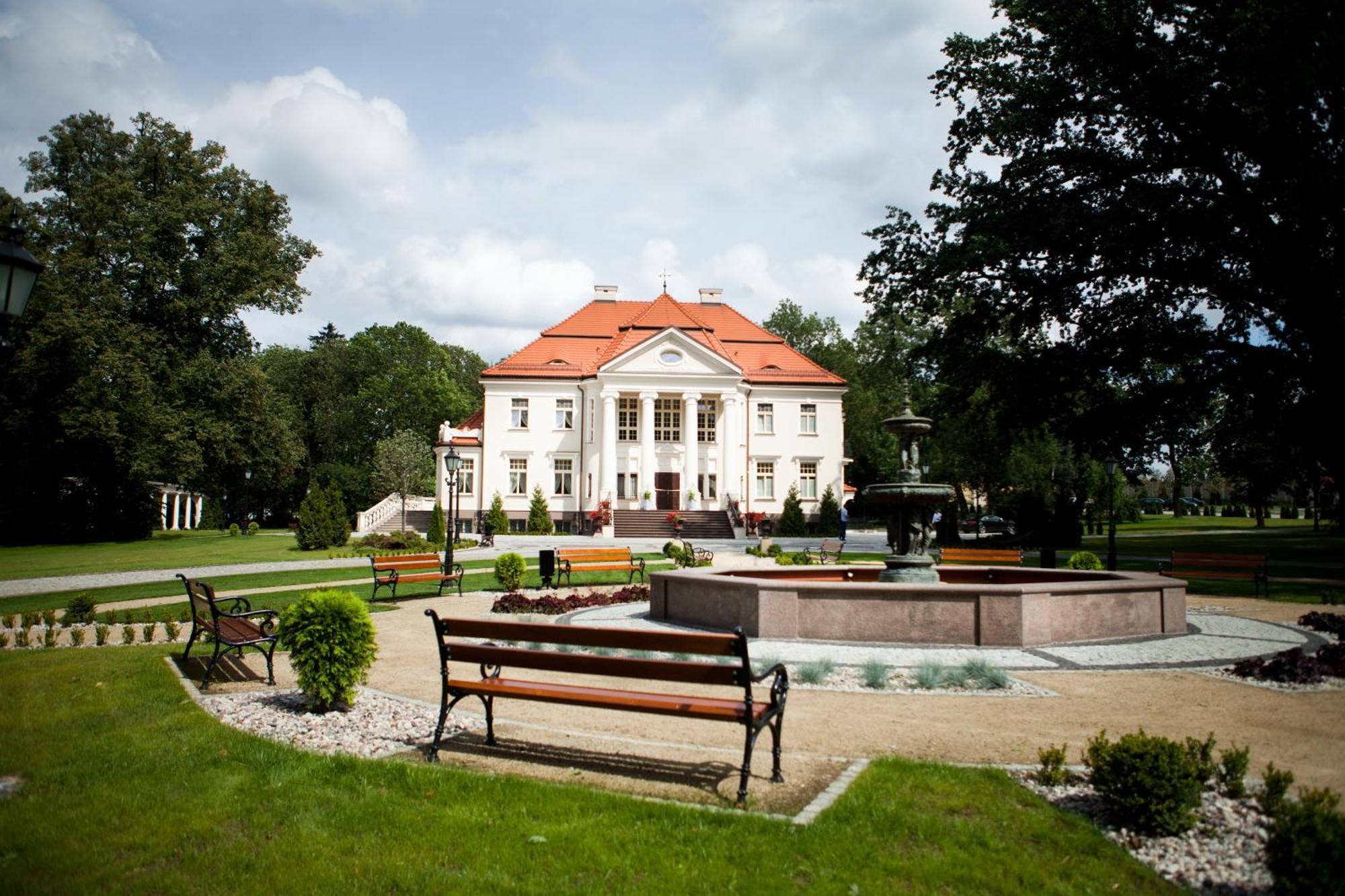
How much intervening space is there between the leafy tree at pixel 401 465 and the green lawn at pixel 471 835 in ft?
168

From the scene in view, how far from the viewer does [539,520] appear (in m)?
42.9

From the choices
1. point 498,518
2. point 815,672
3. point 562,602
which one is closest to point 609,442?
point 498,518

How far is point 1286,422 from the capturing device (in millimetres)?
21953

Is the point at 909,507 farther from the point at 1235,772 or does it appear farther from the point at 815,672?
the point at 1235,772

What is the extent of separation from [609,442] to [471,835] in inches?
1611

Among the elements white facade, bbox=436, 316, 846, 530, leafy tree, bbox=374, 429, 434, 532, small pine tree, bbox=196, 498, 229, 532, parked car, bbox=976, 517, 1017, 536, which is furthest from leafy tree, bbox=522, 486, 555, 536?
small pine tree, bbox=196, 498, 229, 532

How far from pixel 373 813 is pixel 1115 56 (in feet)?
80.8

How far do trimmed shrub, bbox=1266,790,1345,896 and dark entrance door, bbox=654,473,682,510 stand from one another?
140 feet

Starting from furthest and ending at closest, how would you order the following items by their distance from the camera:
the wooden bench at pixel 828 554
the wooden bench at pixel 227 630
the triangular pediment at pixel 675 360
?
the triangular pediment at pixel 675 360 < the wooden bench at pixel 828 554 < the wooden bench at pixel 227 630

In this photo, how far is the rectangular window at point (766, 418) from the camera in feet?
157

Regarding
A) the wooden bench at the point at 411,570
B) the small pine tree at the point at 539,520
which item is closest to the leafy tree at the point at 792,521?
the small pine tree at the point at 539,520

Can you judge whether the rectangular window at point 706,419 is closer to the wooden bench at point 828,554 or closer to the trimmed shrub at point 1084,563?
the wooden bench at point 828,554

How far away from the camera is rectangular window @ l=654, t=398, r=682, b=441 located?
47625 millimetres

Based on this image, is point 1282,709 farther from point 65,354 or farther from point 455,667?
point 65,354
